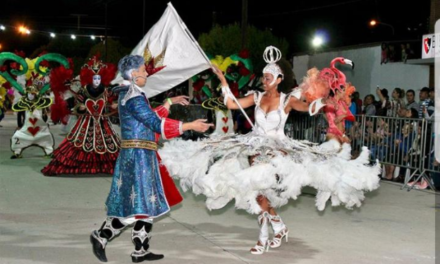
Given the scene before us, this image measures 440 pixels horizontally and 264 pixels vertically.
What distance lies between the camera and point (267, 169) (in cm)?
611

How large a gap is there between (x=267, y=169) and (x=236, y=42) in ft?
55.9

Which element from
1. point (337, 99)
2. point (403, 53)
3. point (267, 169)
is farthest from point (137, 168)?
point (403, 53)

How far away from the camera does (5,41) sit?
232ft

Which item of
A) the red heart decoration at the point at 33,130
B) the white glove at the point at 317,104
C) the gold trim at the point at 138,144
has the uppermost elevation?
the white glove at the point at 317,104

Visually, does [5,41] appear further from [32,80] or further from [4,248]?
[4,248]

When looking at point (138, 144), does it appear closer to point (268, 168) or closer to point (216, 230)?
point (268, 168)

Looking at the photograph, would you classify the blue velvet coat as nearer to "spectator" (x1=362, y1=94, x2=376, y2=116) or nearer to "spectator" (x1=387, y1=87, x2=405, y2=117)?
"spectator" (x1=362, y1=94, x2=376, y2=116)

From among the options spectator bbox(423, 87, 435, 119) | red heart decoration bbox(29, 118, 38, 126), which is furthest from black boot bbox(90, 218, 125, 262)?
→ red heart decoration bbox(29, 118, 38, 126)

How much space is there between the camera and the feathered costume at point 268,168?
6160 millimetres

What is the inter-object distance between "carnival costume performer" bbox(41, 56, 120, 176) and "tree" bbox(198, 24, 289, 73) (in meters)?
10.7

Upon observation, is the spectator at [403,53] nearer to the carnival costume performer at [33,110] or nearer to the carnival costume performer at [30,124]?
the carnival costume performer at [33,110]

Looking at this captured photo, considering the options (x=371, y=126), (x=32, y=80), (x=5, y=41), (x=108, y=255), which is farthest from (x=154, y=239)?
(x=5, y=41)

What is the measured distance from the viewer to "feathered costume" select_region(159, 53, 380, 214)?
20.2 feet

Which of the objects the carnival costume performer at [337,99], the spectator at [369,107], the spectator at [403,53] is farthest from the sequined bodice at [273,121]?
the spectator at [403,53]
